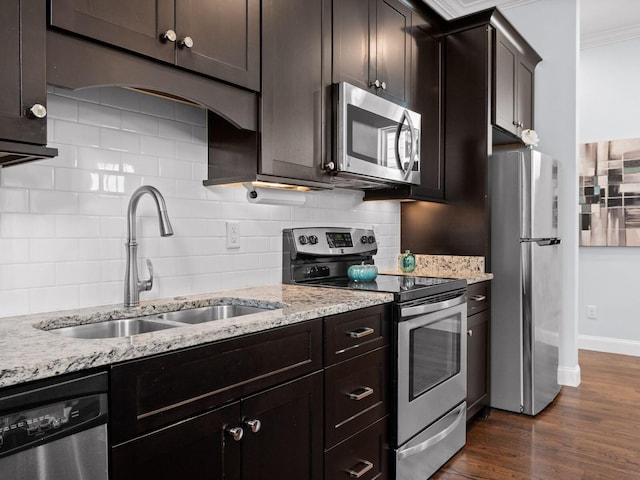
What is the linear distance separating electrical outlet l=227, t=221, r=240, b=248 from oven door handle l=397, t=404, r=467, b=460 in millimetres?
1146

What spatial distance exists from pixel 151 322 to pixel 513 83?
2.98 meters

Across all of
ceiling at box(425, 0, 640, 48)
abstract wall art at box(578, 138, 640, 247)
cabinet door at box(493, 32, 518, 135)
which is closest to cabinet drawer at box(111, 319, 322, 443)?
cabinet door at box(493, 32, 518, 135)

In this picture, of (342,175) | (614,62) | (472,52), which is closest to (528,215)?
(472,52)

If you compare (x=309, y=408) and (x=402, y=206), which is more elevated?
(x=402, y=206)

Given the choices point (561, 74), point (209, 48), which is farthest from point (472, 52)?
point (209, 48)

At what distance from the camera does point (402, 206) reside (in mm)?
3508

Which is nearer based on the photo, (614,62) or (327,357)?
(327,357)

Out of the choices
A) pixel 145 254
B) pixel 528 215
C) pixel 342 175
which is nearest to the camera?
pixel 145 254

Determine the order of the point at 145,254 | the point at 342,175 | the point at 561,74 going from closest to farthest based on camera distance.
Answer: the point at 145,254 < the point at 342,175 < the point at 561,74

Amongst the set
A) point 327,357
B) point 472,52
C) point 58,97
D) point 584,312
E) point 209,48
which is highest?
point 472,52

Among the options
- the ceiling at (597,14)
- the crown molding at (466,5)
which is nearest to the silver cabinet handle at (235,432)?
the ceiling at (597,14)

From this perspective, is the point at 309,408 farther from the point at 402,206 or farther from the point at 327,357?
the point at 402,206

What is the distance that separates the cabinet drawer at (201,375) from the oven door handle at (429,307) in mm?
585

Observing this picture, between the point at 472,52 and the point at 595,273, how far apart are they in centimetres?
271
